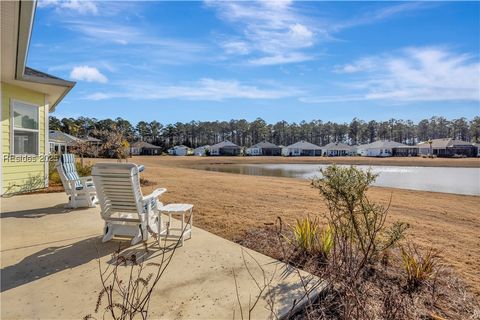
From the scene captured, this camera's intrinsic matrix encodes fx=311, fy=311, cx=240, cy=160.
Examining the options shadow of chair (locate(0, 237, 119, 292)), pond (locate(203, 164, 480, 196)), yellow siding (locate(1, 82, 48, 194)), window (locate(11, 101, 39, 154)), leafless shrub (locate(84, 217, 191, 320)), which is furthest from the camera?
pond (locate(203, 164, 480, 196))

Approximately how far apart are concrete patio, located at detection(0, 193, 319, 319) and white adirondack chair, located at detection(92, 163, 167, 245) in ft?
0.71

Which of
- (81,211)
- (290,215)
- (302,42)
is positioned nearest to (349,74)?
(302,42)

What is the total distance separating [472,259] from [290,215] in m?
3.27

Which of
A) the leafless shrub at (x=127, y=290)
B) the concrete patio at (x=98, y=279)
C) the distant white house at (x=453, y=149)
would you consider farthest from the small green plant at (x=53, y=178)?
the distant white house at (x=453, y=149)

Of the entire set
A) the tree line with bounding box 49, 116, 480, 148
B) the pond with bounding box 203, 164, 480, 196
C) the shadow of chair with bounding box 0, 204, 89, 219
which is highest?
the tree line with bounding box 49, 116, 480, 148

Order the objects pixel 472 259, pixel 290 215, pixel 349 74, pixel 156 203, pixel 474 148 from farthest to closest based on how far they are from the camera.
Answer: pixel 474 148 < pixel 349 74 < pixel 290 215 < pixel 156 203 < pixel 472 259

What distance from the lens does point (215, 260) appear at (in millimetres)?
3811

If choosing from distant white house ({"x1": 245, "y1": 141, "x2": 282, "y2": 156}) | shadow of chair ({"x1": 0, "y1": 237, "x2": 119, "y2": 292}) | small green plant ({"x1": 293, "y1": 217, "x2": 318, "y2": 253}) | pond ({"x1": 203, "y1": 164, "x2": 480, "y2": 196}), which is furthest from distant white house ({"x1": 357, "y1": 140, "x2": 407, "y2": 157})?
shadow of chair ({"x1": 0, "y1": 237, "x2": 119, "y2": 292})

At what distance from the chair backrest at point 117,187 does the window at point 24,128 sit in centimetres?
598

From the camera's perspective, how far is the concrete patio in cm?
269

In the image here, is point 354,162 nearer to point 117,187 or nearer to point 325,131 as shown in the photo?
point 325,131

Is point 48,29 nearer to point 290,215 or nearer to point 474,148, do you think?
point 290,215

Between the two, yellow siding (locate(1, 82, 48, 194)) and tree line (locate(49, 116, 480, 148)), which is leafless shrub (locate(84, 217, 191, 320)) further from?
tree line (locate(49, 116, 480, 148))

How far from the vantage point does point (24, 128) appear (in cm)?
889
